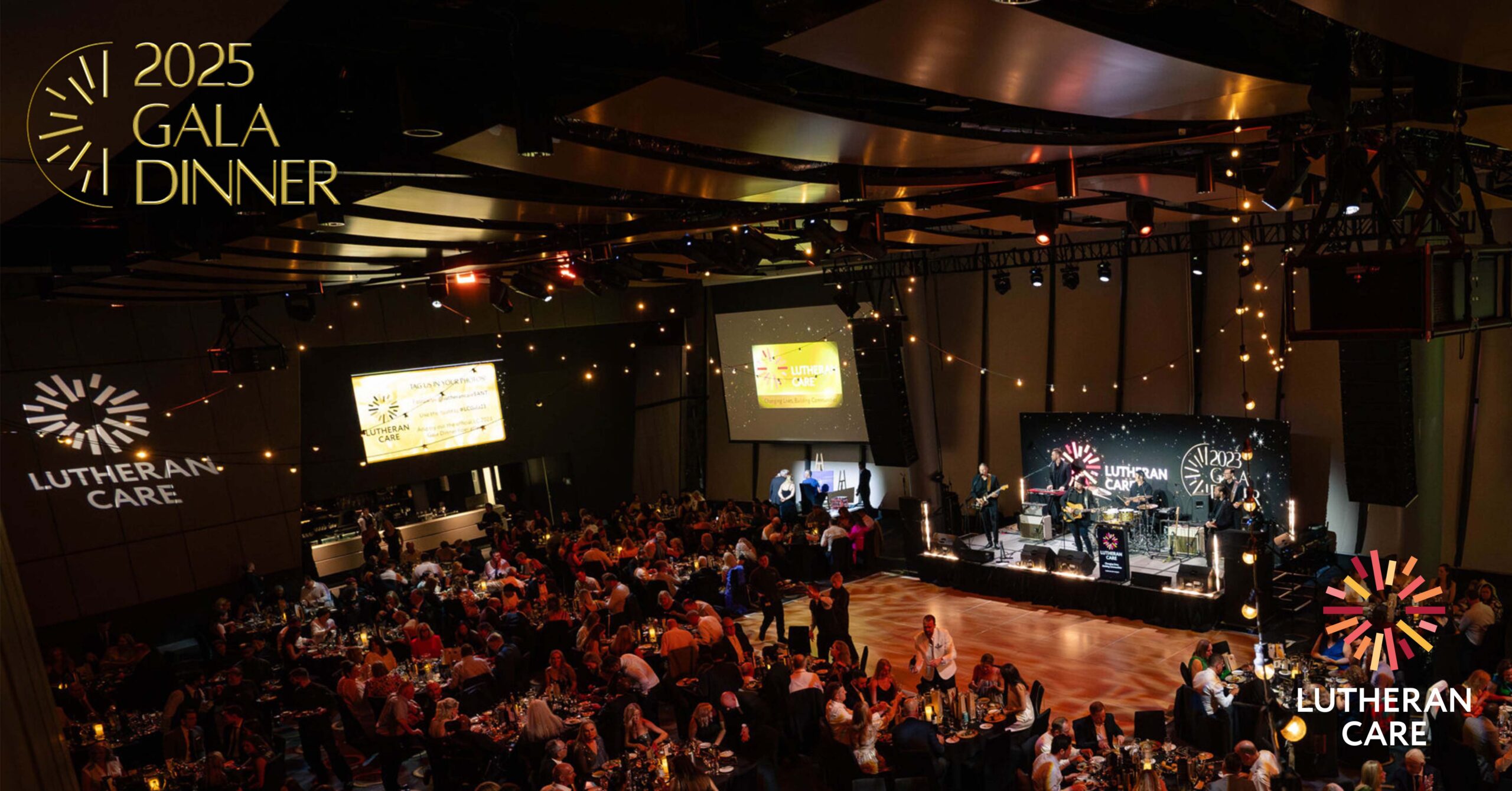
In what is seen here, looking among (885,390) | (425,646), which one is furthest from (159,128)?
(885,390)

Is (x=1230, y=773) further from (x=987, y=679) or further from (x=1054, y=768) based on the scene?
(x=987, y=679)

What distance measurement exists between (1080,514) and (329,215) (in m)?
9.80

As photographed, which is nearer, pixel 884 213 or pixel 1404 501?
pixel 884 213

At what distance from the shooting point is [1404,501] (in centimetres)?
1069

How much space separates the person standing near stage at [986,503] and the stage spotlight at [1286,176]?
8548mm

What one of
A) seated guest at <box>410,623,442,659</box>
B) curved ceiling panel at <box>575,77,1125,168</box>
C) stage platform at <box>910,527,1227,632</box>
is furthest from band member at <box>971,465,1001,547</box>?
curved ceiling panel at <box>575,77,1125,168</box>

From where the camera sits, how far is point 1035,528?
523 inches

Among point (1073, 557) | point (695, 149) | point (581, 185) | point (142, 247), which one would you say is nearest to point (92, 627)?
point (142, 247)

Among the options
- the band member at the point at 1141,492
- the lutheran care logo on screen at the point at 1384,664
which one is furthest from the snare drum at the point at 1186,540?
the lutheran care logo on screen at the point at 1384,664

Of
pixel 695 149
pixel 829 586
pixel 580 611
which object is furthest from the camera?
pixel 829 586

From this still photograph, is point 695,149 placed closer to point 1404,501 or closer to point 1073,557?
point 1073,557

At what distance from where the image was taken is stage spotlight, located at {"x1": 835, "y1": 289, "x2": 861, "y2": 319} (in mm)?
14336

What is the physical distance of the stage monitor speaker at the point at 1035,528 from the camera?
13.2 m

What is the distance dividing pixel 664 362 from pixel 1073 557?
29.8 feet
